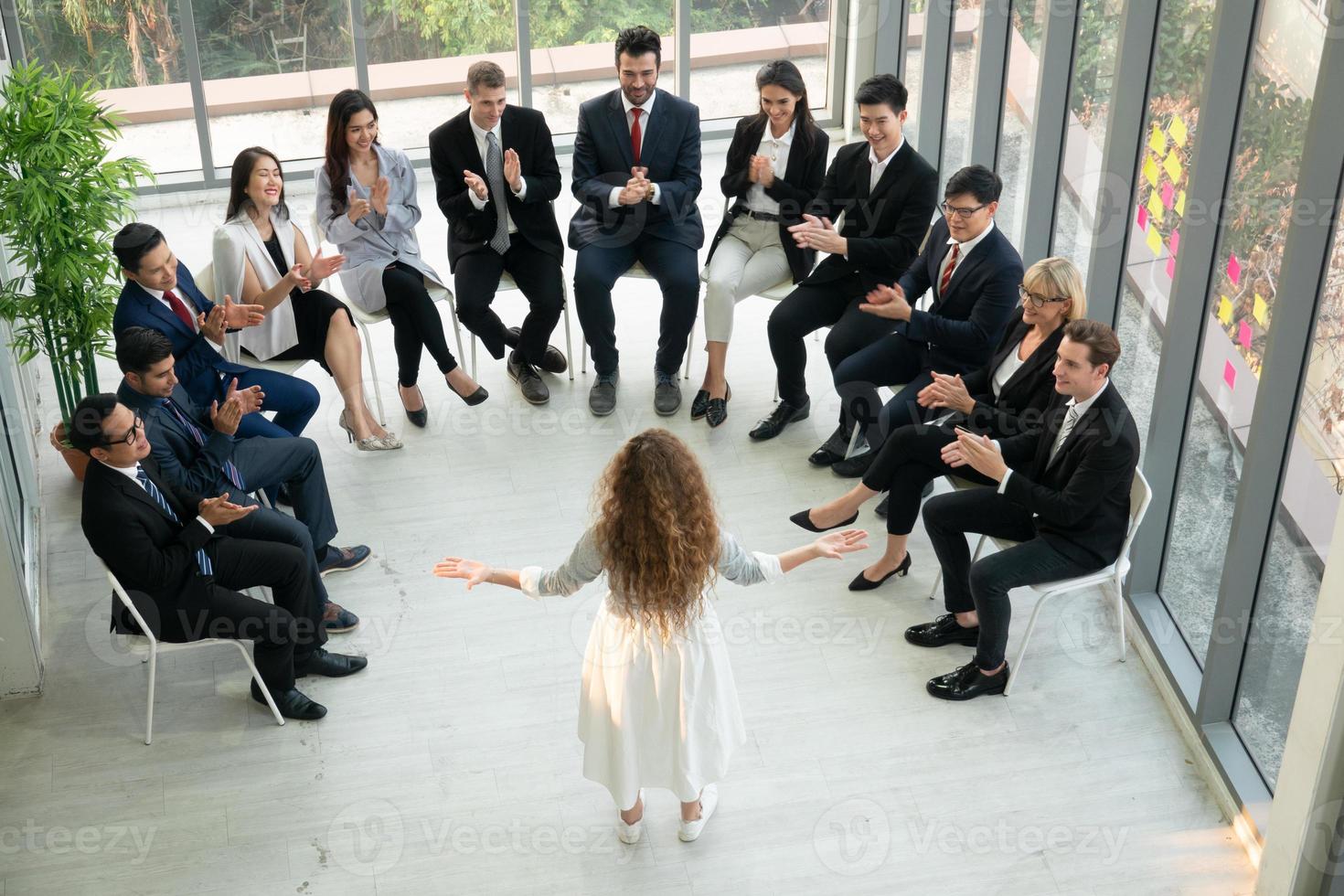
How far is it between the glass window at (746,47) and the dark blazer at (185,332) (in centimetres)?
490

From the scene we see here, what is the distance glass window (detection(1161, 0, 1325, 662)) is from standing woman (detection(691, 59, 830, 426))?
1988mm

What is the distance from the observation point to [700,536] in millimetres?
4043

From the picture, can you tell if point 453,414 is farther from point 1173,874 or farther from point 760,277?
point 1173,874

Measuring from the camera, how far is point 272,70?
366 inches

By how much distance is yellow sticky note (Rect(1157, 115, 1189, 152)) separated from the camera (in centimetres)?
504

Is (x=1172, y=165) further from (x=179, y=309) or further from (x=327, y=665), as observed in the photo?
(x=179, y=309)

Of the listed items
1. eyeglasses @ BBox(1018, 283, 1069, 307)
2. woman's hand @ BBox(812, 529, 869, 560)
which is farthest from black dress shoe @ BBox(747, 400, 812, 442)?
woman's hand @ BBox(812, 529, 869, 560)

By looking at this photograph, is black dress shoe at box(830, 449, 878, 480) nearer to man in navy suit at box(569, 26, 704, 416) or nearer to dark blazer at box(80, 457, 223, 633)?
man in navy suit at box(569, 26, 704, 416)

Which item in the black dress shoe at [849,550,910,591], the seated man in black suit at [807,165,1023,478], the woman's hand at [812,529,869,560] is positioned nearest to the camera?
the woman's hand at [812,529,869,560]

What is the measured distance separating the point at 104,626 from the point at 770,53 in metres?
6.29

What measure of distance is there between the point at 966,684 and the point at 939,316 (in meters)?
1.64

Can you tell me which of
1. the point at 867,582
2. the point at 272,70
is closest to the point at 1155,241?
the point at 867,582

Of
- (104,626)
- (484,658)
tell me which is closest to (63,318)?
(104,626)

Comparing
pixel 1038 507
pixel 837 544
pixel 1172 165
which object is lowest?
pixel 1038 507
